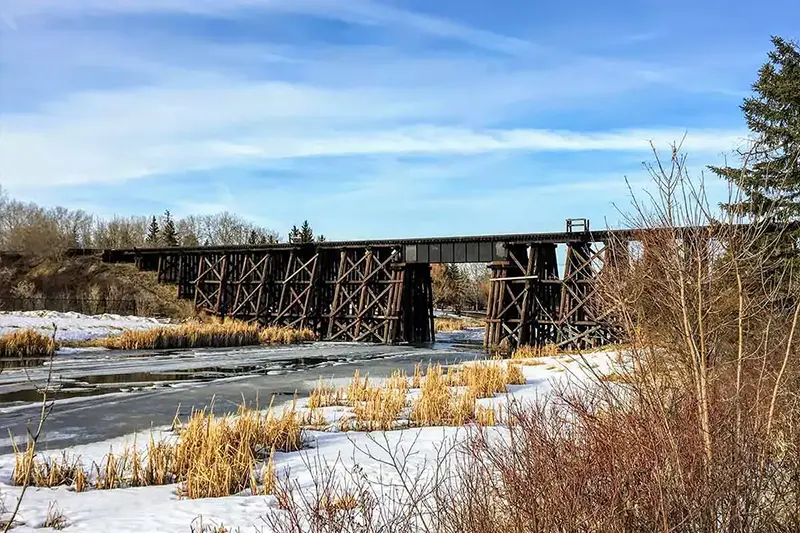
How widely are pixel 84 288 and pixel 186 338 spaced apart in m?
23.1

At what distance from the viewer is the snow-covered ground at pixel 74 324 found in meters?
27.8

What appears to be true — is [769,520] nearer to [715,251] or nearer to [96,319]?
[715,251]

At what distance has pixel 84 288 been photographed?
155 feet

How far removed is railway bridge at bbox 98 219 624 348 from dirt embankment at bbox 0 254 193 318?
2.21 m

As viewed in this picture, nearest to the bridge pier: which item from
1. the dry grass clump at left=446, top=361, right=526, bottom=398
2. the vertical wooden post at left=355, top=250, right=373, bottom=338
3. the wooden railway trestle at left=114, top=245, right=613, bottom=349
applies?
the wooden railway trestle at left=114, top=245, right=613, bottom=349

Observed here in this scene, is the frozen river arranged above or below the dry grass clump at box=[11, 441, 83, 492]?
below

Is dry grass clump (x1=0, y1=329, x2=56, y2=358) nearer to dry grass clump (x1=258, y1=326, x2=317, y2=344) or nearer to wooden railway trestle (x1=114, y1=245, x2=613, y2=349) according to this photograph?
dry grass clump (x1=258, y1=326, x2=317, y2=344)

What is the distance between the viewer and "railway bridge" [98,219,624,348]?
26.4m

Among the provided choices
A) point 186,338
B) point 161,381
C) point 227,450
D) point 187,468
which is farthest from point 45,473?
point 186,338

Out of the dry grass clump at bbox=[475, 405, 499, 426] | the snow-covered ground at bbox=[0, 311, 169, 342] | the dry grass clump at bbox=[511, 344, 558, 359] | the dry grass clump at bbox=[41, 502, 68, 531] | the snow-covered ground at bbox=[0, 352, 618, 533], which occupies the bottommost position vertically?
the dry grass clump at bbox=[511, 344, 558, 359]

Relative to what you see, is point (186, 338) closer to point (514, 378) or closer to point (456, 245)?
point (456, 245)

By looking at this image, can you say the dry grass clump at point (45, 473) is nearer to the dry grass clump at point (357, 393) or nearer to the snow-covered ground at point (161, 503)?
the snow-covered ground at point (161, 503)

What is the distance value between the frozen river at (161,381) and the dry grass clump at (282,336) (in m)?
2.95

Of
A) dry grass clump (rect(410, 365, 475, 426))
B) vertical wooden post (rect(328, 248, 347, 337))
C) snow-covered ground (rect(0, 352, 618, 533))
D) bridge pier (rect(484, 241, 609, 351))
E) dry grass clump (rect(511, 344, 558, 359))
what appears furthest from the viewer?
vertical wooden post (rect(328, 248, 347, 337))
